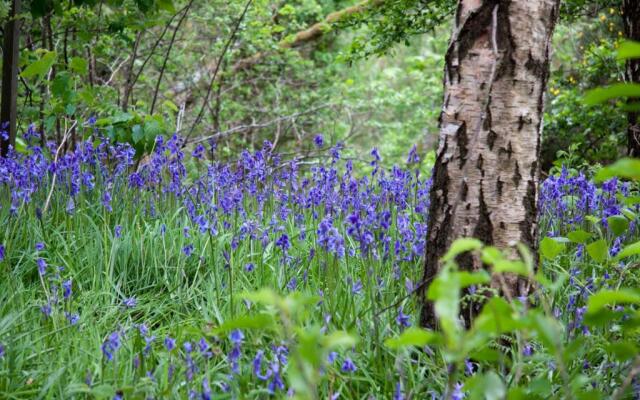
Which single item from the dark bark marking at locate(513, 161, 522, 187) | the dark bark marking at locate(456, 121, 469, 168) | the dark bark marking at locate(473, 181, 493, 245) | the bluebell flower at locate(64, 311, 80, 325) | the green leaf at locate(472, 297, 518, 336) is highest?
the dark bark marking at locate(456, 121, 469, 168)

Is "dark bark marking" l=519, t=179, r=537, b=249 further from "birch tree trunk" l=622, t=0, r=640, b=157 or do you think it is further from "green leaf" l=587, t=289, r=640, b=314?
"birch tree trunk" l=622, t=0, r=640, b=157

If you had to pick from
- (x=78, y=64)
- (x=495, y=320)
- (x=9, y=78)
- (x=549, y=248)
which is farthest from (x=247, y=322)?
(x=9, y=78)

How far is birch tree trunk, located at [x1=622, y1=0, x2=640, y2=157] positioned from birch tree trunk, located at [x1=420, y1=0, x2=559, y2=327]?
2852 mm

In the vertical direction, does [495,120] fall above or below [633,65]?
below

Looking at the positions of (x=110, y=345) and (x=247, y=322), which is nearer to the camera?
(x=247, y=322)

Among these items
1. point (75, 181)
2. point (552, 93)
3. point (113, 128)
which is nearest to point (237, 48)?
point (552, 93)

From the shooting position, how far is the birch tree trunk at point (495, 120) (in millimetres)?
2322

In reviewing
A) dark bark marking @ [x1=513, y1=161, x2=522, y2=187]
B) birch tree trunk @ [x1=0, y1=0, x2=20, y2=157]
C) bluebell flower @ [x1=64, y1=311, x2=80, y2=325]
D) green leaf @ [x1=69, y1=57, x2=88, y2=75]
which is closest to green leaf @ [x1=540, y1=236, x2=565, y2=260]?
dark bark marking @ [x1=513, y1=161, x2=522, y2=187]

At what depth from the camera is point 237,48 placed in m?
9.43

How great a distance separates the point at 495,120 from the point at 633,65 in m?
3.22

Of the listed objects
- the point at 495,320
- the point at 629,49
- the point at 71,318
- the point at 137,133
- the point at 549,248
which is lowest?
the point at 71,318

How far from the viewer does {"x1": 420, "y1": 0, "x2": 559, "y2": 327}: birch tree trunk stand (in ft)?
7.62

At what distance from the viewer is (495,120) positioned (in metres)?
2.35

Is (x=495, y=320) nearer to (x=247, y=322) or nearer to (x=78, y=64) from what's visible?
(x=247, y=322)
